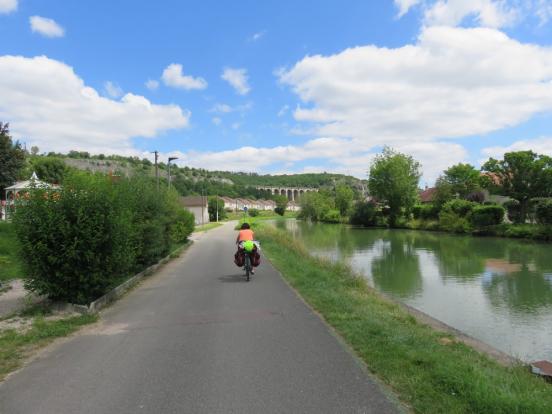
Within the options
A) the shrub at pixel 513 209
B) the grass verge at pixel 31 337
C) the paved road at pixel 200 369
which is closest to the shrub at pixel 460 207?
the shrub at pixel 513 209

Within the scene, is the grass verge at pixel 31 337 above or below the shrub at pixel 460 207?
below

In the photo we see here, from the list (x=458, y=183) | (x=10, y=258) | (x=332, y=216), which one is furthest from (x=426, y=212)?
(x=10, y=258)

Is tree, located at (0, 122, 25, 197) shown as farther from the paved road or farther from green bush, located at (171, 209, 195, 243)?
the paved road

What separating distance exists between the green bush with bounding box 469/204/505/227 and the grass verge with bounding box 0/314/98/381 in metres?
43.6

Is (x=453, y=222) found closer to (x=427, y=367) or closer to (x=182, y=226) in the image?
(x=182, y=226)

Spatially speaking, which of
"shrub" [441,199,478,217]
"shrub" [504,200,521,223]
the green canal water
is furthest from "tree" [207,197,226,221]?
the green canal water

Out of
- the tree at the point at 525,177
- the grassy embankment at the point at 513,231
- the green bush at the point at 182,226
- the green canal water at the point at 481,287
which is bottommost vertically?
the green canal water at the point at 481,287

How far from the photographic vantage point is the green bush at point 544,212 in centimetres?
3675


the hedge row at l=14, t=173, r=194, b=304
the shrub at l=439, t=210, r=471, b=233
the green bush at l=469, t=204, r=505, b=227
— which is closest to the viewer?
the hedge row at l=14, t=173, r=194, b=304

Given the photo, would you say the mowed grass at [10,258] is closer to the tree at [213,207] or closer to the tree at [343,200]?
the tree at [213,207]

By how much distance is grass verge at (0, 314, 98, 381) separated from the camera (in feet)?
20.4

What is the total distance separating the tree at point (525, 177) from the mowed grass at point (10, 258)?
142 feet

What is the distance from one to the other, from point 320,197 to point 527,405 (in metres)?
106

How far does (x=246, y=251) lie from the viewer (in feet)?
46.8
